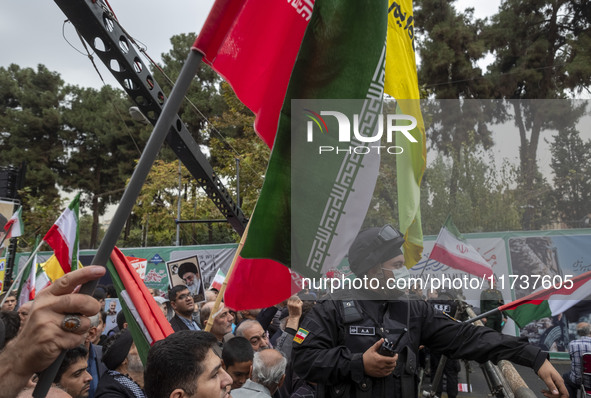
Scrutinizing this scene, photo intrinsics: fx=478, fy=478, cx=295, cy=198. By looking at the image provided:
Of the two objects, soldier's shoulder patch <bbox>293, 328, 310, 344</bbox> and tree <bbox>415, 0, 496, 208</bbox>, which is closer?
soldier's shoulder patch <bbox>293, 328, 310, 344</bbox>

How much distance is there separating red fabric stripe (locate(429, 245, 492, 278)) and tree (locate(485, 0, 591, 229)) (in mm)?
13492

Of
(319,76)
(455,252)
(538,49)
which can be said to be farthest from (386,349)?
(538,49)

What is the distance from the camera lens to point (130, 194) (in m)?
1.40

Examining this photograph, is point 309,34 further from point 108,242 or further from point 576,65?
point 576,65

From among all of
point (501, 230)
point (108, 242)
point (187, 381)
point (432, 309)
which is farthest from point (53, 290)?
point (501, 230)

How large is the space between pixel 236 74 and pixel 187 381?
1834mm

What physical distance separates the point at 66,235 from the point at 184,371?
104 inches

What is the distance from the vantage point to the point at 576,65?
19.9 metres

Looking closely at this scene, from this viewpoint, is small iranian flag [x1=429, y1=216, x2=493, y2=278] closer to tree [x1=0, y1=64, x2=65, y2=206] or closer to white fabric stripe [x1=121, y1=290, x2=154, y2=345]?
white fabric stripe [x1=121, y1=290, x2=154, y2=345]

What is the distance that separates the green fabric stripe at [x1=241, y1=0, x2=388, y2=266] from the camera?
2281 millimetres

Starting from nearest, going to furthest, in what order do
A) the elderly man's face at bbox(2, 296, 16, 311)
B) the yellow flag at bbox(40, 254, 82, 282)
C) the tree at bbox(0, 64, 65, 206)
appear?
the yellow flag at bbox(40, 254, 82, 282) → the elderly man's face at bbox(2, 296, 16, 311) → the tree at bbox(0, 64, 65, 206)

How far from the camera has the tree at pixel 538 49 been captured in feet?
68.4

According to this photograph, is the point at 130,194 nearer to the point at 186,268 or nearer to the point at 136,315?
the point at 136,315

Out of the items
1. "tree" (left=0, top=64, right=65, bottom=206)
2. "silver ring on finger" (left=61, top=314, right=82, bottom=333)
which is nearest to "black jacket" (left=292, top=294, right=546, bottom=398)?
"silver ring on finger" (left=61, top=314, right=82, bottom=333)
